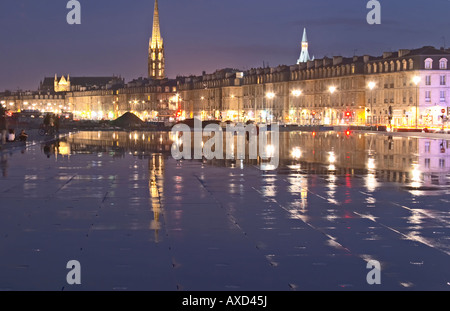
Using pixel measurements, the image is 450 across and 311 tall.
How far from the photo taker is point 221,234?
Result: 14.4 meters

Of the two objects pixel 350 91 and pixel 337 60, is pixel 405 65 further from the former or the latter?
pixel 337 60

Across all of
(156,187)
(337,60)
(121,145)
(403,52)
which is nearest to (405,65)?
(403,52)

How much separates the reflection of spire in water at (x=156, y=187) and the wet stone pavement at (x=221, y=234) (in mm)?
63

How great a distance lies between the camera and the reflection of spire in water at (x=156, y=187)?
15722 millimetres

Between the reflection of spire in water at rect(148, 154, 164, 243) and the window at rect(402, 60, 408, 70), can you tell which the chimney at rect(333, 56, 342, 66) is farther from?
the reflection of spire in water at rect(148, 154, 164, 243)

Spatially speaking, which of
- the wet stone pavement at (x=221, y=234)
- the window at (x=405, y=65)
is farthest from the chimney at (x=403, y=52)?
the wet stone pavement at (x=221, y=234)

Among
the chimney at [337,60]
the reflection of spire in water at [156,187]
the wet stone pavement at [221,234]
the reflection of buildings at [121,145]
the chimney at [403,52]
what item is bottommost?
the wet stone pavement at [221,234]

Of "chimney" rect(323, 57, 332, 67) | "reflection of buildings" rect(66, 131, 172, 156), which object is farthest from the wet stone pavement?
"chimney" rect(323, 57, 332, 67)

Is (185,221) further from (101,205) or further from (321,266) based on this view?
(321,266)

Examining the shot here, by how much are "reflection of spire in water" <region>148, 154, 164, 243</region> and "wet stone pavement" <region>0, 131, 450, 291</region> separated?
2.5 inches

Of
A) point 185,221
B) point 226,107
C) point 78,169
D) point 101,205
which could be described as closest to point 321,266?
point 185,221

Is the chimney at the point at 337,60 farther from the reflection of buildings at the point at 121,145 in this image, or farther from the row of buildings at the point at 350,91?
the reflection of buildings at the point at 121,145
